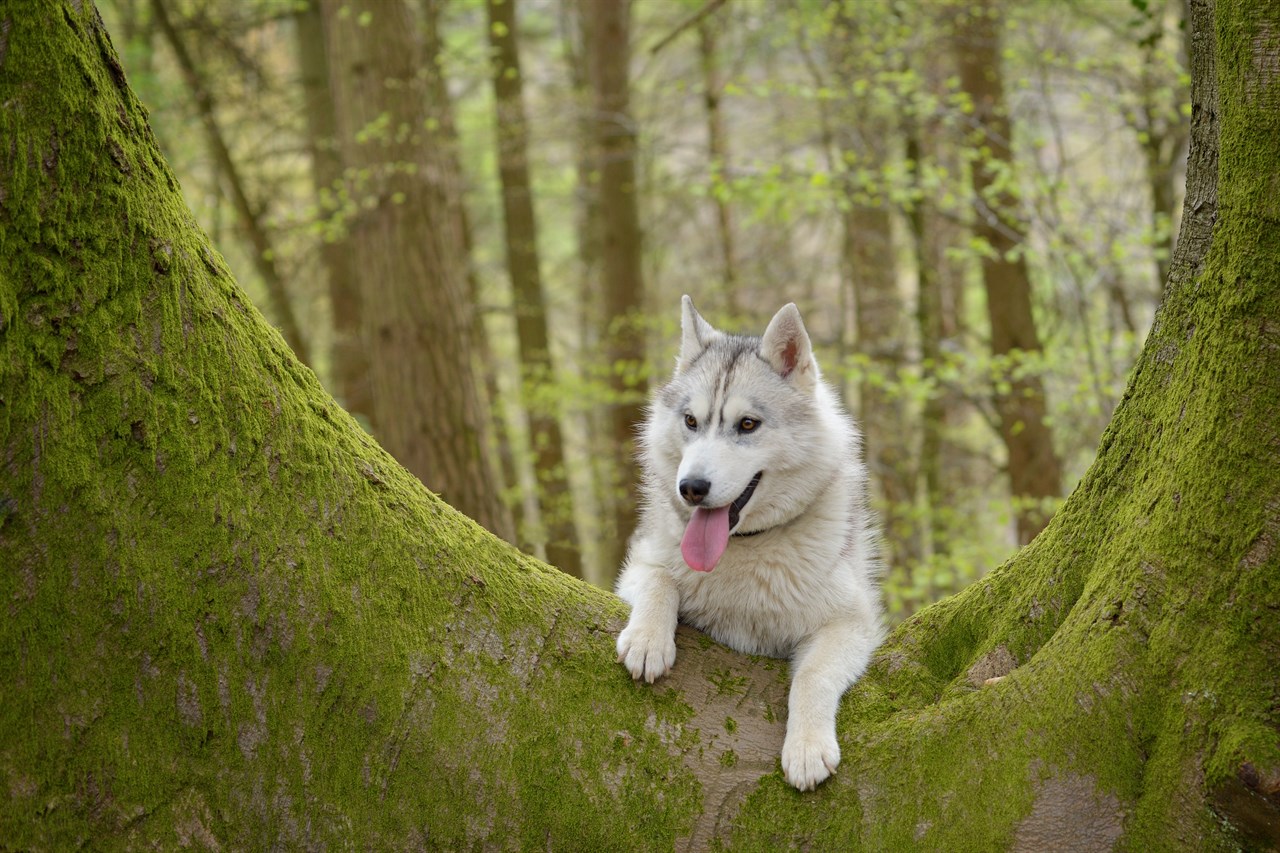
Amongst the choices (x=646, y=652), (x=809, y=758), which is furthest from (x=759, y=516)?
Answer: (x=809, y=758)

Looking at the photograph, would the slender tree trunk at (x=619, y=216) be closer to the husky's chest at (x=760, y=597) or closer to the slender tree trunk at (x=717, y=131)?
the slender tree trunk at (x=717, y=131)

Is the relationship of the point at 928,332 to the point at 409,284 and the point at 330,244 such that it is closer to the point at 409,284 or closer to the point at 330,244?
the point at 409,284

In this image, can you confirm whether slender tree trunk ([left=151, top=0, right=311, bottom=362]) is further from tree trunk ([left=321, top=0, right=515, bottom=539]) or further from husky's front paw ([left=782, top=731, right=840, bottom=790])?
husky's front paw ([left=782, top=731, right=840, bottom=790])

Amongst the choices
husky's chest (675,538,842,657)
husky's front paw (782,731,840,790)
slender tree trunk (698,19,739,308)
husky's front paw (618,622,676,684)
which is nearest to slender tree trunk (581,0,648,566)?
slender tree trunk (698,19,739,308)

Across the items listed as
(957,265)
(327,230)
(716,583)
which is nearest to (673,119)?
(957,265)

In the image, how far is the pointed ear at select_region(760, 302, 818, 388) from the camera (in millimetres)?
4289

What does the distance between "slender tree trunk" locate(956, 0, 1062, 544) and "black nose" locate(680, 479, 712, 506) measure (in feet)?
22.4

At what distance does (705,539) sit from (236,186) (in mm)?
8892

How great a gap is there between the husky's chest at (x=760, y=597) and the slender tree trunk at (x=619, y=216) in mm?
6800

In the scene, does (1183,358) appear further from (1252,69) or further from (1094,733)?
(1094,733)

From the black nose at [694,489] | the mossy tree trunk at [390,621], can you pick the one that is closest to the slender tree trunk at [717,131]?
the black nose at [694,489]

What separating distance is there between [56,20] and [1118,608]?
3247 millimetres

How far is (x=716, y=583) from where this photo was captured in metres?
3.86

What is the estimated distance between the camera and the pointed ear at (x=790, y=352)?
4289 millimetres
